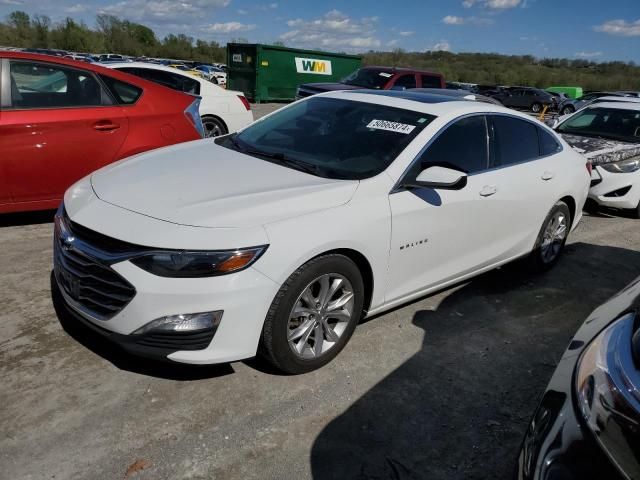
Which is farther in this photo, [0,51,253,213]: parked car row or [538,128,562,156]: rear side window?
[538,128,562,156]: rear side window

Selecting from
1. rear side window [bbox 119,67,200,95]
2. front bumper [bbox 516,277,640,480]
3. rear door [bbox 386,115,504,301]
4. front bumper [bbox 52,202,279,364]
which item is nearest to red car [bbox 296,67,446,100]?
rear side window [bbox 119,67,200,95]

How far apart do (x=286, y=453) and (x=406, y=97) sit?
2761mm

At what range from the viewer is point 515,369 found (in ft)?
11.2

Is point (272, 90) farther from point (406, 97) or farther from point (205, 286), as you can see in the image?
point (205, 286)

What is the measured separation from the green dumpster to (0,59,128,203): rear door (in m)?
17.3

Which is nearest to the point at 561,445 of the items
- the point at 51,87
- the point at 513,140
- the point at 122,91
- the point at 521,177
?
the point at 521,177

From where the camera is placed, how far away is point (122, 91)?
198 inches

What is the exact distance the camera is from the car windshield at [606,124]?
25.8ft

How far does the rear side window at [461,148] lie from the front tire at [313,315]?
34.3 inches

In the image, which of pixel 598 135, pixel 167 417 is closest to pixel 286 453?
pixel 167 417

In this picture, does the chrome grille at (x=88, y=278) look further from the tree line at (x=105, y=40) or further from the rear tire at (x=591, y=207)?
the tree line at (x=105, y=40)

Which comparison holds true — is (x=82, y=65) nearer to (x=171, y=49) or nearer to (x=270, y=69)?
(x=270, y=69)

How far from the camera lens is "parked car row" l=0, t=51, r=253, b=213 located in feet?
14.6

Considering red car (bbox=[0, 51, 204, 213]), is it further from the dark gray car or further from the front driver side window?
the dark gray car
